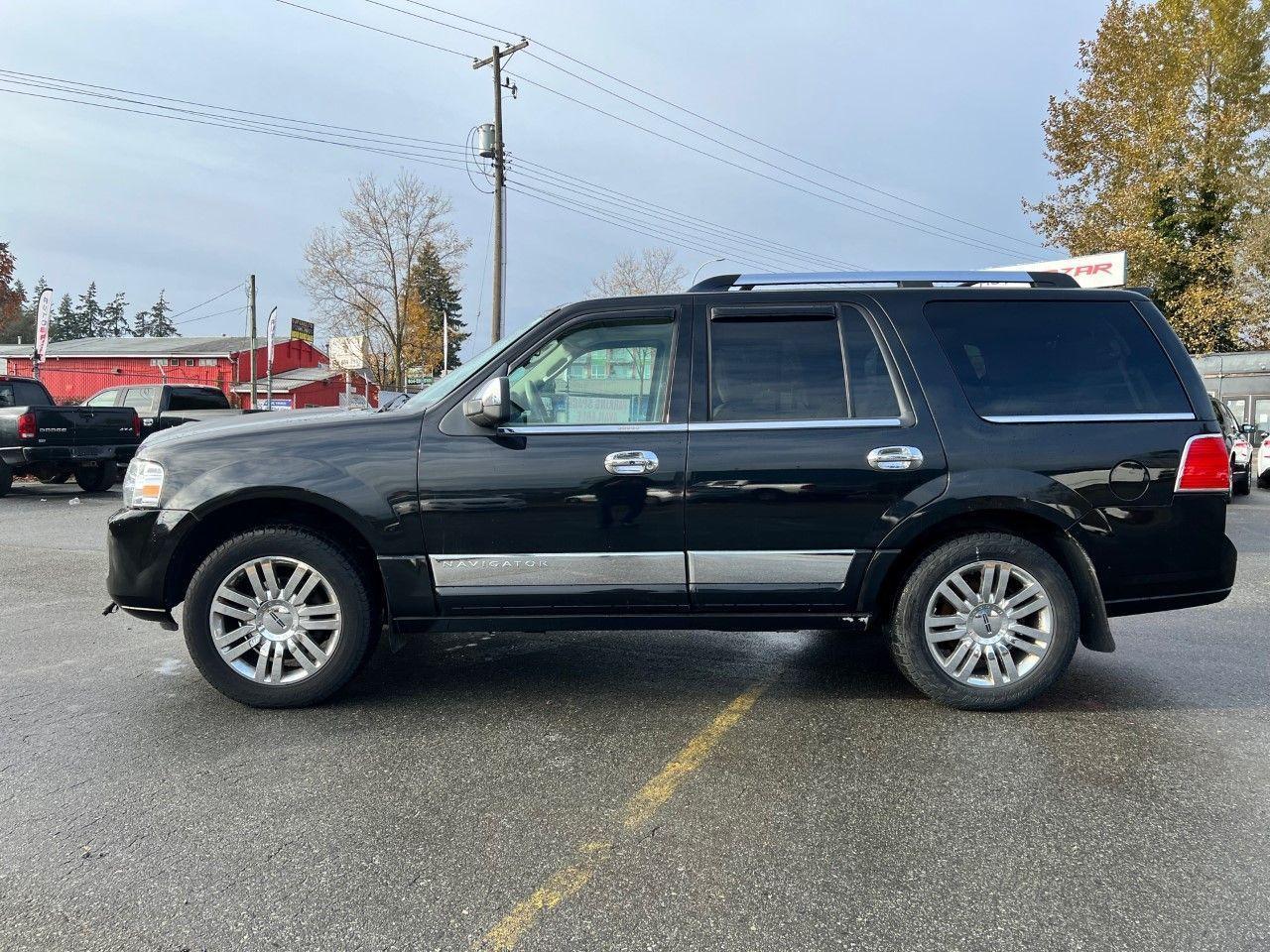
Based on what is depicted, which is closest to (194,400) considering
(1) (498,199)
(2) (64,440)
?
(2) (64,440)

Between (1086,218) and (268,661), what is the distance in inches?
1272

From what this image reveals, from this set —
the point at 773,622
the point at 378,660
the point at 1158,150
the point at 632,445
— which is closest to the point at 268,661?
the point at 378,660

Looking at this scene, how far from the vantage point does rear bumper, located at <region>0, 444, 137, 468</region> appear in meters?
12.2

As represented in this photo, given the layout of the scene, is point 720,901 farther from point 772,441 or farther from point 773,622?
point 772,441

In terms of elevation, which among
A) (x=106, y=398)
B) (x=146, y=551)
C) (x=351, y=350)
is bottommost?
(x=146, y=551)

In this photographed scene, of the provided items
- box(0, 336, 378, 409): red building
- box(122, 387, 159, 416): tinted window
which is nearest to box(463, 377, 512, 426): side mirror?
box(122, 387, 159, 416): tinted window

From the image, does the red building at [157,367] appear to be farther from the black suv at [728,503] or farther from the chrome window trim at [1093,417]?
the chrome window trim at [1093,417]

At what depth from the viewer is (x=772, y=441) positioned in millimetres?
3836

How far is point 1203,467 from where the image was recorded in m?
3.85

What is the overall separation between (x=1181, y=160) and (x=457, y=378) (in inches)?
1241

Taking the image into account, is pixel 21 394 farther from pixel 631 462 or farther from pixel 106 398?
pixel 631 462

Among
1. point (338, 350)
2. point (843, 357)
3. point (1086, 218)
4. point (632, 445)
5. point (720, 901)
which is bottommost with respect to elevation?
point (720, 901)

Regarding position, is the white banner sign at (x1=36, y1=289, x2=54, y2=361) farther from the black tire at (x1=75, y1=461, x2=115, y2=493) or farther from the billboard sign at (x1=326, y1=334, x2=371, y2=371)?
the billboard sign at (x1=326, y1=334, x2=371, y2=371)

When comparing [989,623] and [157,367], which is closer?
[989,623]
